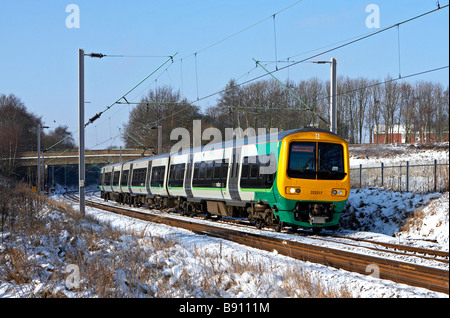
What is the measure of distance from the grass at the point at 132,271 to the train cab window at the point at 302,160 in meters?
4.13

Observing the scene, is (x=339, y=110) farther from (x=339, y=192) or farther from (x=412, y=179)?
(x=339, y=192)

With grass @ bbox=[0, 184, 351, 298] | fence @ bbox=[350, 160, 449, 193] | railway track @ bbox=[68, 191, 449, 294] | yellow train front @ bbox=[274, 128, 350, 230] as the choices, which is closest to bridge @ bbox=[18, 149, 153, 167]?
fence @ bbox=[350, 160, 449, 193]

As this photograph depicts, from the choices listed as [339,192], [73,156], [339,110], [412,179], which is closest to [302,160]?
[339,192]

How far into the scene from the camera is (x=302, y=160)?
1480cm

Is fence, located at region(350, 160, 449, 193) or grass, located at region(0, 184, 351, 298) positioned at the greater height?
fence, located at region(350, 160, 449, 193)

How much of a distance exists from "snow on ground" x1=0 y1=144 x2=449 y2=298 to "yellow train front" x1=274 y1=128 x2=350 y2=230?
4.39 ft

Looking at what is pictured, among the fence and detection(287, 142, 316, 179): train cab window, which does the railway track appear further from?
the fence

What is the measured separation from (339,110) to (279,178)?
1804 inches

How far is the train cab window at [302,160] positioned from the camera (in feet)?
48.3

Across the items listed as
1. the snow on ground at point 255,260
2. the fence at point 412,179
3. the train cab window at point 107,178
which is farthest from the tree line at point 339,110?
the snow on ground at point 255,260

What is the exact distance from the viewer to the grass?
7.45m

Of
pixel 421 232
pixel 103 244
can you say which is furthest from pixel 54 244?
pixel 421 232

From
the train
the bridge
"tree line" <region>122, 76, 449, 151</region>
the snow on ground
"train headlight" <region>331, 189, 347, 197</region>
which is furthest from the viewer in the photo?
the bridge

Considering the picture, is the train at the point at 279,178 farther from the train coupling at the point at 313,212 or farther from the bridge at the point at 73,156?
the bridge at the point at 73,156
